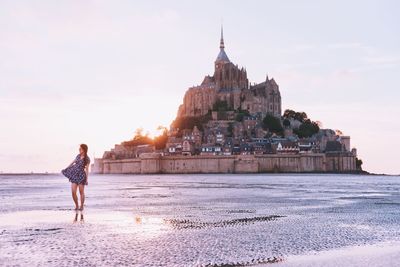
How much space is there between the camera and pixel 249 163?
156 meters

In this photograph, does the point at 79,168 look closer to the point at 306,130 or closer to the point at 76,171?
the point at 76,171

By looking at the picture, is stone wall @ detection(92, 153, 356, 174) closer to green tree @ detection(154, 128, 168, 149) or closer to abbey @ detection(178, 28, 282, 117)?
green tree @ detection(154, 128, 168, 149)

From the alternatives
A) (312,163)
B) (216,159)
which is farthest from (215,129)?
(312,163)

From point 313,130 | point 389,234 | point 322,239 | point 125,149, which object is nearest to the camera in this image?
point 322,239

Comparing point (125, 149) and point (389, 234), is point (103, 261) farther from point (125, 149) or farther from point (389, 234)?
point (125, 149)

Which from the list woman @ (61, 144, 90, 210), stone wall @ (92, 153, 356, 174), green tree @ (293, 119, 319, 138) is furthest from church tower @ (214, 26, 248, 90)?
woman @ (61, 144, 90, 210)

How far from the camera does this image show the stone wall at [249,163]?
156 m

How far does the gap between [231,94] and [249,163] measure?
94.9 feet

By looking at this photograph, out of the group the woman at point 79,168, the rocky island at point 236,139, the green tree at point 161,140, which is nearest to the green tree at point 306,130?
the rocky island at point 236,139

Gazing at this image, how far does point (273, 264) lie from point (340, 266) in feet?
3.56

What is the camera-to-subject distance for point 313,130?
175 m

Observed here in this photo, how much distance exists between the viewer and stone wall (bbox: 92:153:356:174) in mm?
155875

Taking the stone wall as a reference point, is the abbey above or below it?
above

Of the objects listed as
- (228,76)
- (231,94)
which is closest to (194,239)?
(231,94)
